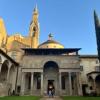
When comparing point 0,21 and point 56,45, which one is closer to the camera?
point 56,45

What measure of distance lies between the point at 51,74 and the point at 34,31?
24868 mm

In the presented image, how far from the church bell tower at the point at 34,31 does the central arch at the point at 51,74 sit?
652 inches

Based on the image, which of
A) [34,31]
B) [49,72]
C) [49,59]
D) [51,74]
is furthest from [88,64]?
[34,31]

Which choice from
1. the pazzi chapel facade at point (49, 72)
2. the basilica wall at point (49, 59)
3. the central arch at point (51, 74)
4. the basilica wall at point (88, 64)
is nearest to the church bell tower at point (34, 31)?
the pazzi chapel facade at point (49, 72)

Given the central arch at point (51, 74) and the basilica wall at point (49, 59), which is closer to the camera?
the basilica wall at point (49, 59)

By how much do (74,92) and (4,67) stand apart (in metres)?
15.0

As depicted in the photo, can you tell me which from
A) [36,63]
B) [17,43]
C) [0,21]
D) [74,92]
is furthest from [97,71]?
[0,21]

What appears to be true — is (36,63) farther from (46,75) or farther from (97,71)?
(97,71)

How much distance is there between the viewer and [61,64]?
34.1 m

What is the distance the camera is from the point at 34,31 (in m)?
57.7

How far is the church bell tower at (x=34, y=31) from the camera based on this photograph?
52.6 meters

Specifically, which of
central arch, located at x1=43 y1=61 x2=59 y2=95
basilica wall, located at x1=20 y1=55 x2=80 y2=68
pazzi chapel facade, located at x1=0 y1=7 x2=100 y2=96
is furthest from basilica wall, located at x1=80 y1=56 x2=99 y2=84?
central arch, located at x1=43 y1=61 x2=59 y2=95

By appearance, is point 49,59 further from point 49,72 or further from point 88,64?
point 88,64

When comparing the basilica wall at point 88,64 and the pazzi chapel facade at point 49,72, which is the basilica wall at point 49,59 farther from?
the basilica wall at point 88,64
